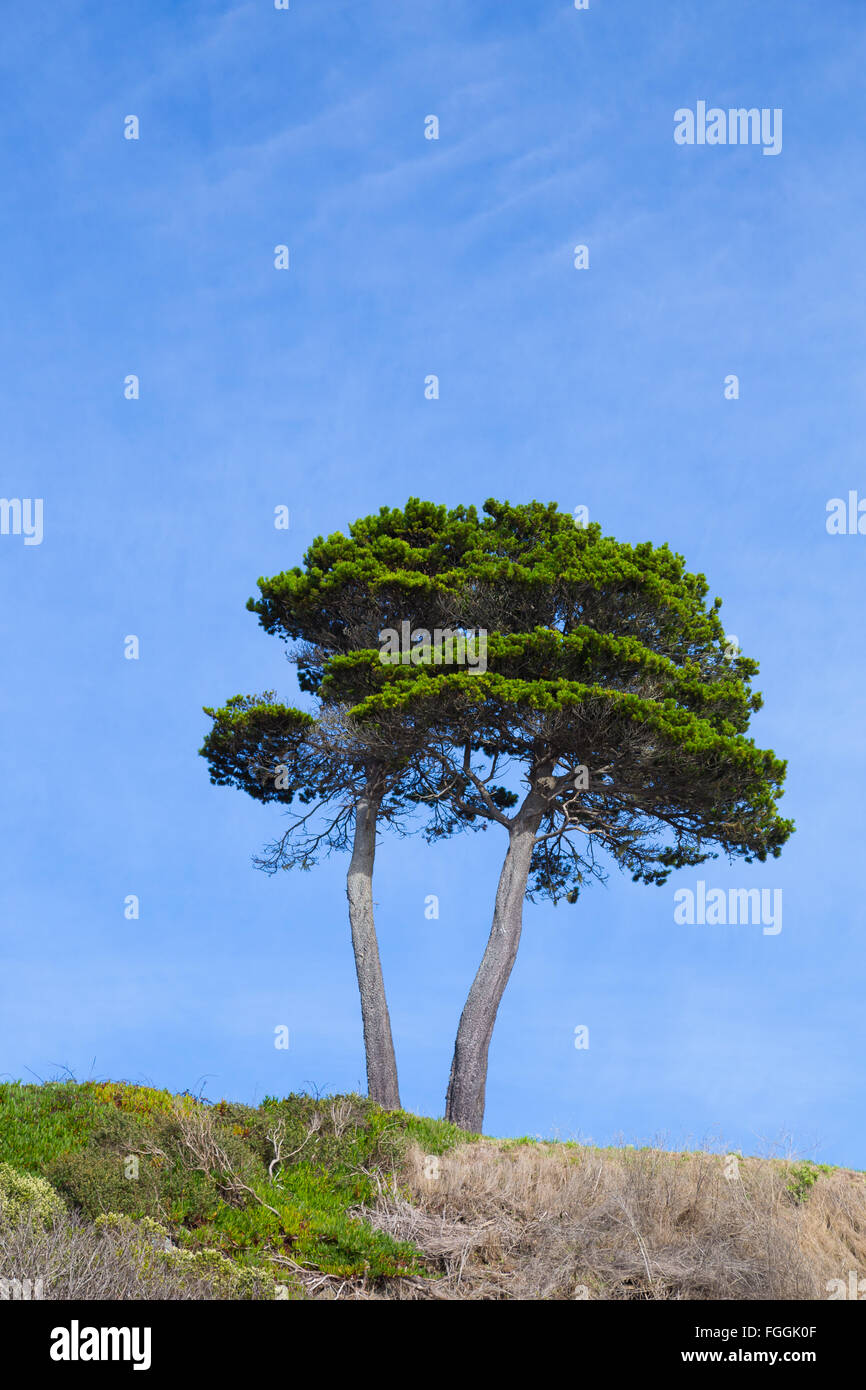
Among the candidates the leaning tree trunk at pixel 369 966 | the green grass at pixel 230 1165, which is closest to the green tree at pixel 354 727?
the leaning tree trunk at pixel 369 966

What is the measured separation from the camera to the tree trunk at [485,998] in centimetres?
1845

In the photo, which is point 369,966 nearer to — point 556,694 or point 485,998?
point 485,998

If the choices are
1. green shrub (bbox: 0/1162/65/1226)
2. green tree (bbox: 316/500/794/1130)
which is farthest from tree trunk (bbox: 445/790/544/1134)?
green shrub (bbox: 0/1162/65/1226)

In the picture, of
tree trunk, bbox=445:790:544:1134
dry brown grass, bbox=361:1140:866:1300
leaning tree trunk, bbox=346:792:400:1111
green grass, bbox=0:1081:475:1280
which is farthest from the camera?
leaning tree trunk, bbox=346:792:400:1111

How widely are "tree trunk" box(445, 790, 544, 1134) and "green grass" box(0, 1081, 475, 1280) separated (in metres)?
4.47

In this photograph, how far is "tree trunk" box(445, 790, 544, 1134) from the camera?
18.5 metres

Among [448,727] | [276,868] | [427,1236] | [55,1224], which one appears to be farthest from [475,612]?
[55,1224]

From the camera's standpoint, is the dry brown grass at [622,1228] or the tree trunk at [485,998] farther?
the tree trunk at [485,998]

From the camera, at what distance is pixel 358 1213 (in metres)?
11.4

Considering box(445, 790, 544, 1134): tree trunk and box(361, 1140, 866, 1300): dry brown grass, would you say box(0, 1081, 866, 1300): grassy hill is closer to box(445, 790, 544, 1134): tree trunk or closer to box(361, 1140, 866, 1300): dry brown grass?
box(361, 1140, 866, 1300): dry brown grass

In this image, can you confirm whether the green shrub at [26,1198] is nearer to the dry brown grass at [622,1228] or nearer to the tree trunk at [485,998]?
the dry brown grass at [622,1228]

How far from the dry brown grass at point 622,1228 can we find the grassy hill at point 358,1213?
0.02 m
